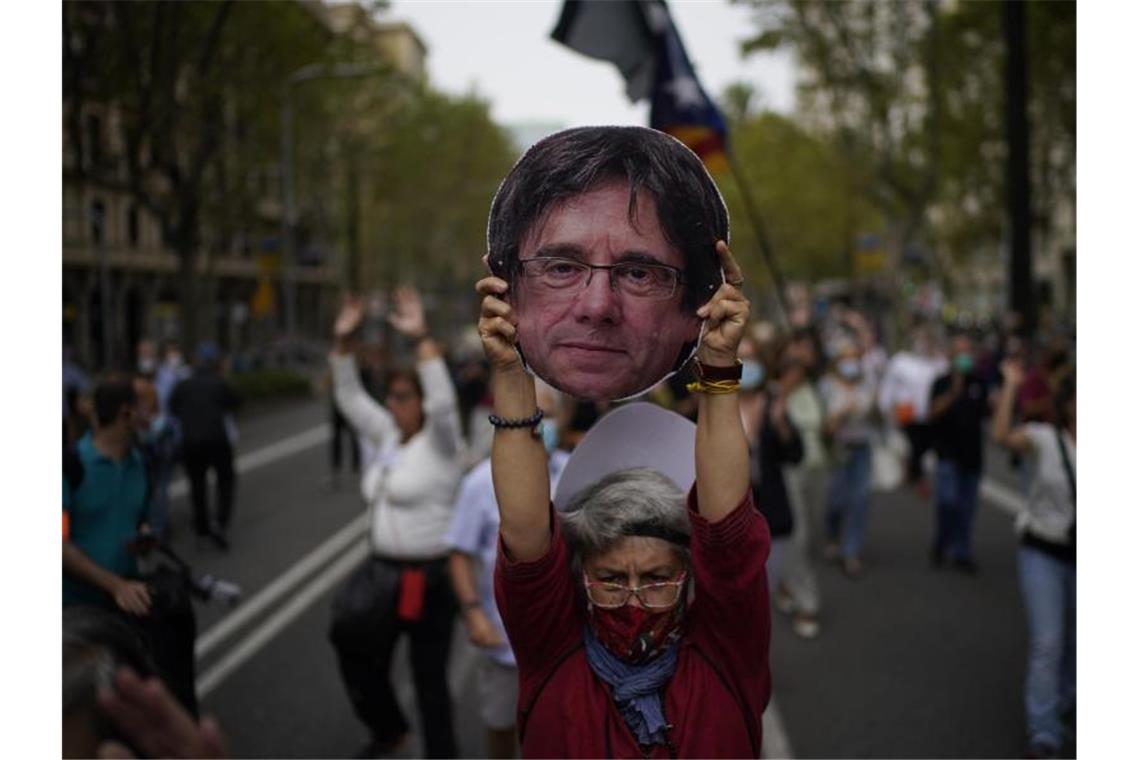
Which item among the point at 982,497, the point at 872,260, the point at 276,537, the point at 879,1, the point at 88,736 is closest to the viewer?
the point at 88,736

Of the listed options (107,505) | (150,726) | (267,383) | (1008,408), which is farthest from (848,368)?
(150,726)

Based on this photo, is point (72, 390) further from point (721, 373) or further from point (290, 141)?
point (721, 373)

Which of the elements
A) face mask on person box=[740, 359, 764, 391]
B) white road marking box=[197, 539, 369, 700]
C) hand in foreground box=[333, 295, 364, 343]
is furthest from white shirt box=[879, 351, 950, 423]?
hand in foreground box=[333, 295, 364, 343]

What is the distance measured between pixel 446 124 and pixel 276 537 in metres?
4.88

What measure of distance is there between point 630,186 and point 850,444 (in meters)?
6.46

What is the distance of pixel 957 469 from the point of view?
8281 millimetres

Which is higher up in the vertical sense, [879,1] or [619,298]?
[879,1]

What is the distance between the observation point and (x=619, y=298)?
210cm

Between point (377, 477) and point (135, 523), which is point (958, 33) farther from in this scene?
point (135, 523)

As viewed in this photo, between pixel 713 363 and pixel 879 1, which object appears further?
pixel 879 1

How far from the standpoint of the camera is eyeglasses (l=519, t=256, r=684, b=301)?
210 centimetres

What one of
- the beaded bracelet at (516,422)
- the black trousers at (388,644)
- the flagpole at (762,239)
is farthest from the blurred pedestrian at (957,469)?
the beaded bracelet at (516,422)

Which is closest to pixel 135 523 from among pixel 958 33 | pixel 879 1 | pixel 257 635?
pixel 257 635

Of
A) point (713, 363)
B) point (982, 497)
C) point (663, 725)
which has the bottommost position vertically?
point (982, 497)
